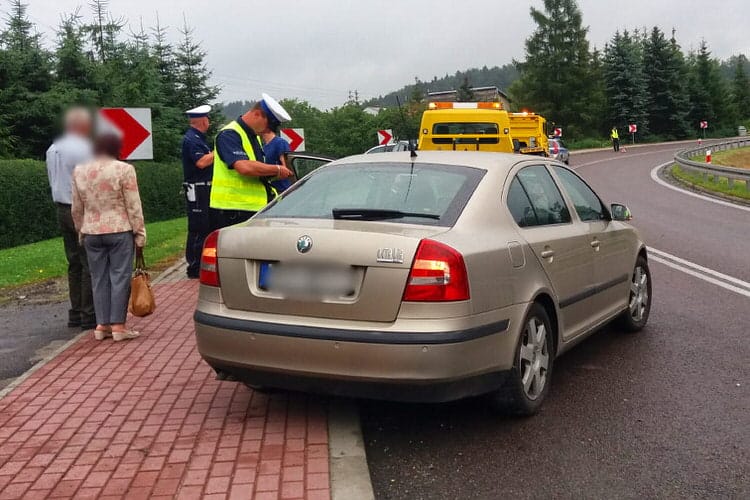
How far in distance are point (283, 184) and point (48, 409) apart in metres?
3.45

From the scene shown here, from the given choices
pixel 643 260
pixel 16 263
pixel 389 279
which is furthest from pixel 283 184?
pixel 16 263

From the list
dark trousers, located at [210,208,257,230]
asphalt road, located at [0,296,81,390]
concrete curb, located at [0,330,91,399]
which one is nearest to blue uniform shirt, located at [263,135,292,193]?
dark trousers, located at [210,208,257,230]

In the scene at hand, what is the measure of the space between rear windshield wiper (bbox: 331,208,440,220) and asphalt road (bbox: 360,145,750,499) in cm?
121

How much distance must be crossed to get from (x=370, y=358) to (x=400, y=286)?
0.39m

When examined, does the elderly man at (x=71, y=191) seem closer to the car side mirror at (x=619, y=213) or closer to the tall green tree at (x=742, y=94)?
the car side mirror at (x=619, y=213)

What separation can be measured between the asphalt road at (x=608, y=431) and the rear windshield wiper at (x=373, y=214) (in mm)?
1213

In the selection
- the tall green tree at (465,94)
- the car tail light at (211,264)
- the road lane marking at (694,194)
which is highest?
the tall green tree at (465,94)

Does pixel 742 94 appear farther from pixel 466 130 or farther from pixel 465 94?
pixel 466 130

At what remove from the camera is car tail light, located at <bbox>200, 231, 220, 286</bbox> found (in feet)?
14.8

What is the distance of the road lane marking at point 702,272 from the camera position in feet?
27.4

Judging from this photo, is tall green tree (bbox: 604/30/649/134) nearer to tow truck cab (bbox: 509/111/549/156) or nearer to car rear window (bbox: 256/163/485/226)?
tow truck cab (bbox: 509/111/549/156)

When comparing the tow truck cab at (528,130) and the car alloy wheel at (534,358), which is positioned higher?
the tow truck cab at (528,130)

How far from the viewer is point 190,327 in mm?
7059

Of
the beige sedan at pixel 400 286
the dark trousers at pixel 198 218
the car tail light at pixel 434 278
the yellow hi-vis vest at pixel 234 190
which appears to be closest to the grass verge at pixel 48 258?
the dark trousers at pixel 198 218
